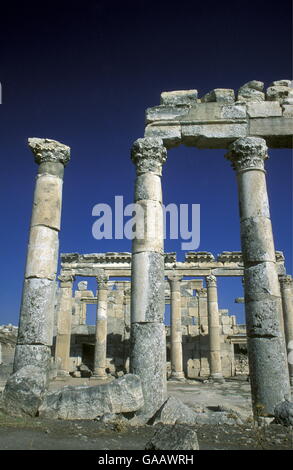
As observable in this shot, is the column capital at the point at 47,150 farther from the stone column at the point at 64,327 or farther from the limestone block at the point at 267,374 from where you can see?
the stone column at the point at 64,327

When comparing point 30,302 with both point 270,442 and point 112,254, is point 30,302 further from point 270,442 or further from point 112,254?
point 112,254

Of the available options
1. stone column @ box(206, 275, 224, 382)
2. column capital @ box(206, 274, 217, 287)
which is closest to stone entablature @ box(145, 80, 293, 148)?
column capital @ box(206, 274, 217, 287)

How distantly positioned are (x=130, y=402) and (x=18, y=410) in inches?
85.6

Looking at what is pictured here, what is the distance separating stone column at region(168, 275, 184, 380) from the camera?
2477cm

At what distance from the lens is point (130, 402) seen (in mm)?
7633

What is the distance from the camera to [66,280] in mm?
25938

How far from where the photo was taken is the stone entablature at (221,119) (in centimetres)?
1123

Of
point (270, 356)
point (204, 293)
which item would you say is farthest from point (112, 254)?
point (270, 356)

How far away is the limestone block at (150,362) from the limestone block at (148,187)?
341cm

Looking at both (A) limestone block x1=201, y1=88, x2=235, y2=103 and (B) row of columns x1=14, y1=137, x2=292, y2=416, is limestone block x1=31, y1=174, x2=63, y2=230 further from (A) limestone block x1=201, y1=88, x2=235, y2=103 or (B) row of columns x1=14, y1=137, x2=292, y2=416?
(A) limestone block x1=201, y1=88, x2=235, y2=103

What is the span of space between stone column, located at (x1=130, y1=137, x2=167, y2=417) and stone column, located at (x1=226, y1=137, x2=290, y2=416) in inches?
84.5

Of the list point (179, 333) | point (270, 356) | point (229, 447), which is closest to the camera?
point (229, 447)

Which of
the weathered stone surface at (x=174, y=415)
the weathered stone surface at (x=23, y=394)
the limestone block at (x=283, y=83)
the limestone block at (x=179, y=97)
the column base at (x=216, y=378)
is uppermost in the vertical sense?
the limestone block at (x=283, y=83)

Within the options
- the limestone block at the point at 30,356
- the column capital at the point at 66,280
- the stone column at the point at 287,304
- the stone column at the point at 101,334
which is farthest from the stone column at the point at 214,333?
the limestone block at the point at 30,356
